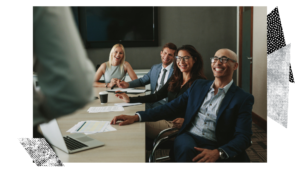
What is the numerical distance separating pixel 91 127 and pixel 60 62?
80 centimetres

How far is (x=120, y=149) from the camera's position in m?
0.97

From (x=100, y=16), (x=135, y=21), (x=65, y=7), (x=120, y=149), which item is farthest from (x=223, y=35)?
(x=65, y=7)

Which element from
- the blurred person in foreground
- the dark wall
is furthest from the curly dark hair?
the dark wall

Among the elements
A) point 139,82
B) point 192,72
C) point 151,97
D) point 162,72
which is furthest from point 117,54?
point 192,72

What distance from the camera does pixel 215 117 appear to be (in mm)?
1399

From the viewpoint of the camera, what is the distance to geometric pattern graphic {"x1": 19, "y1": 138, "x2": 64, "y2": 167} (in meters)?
0.91

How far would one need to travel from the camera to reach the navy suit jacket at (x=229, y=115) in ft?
3.98

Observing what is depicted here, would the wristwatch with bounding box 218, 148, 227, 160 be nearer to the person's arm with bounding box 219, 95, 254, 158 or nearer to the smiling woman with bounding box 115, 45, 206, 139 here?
the person's arm with bounding box 219, 95, 254, 158

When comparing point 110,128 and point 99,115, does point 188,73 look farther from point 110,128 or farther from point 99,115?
point 110,128

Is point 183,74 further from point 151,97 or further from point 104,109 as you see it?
point 104,109

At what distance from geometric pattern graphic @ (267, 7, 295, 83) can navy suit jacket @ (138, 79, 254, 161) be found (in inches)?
11.4

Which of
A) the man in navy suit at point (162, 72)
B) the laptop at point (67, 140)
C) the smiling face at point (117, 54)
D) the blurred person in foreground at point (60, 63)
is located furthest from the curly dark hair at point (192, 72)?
the blurred person in foreground at point (60, 63)

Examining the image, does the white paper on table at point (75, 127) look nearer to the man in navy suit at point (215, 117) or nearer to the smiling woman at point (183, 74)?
the man in navy suit at point (215, 117)

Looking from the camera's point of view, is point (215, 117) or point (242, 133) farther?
point (215, 117)
